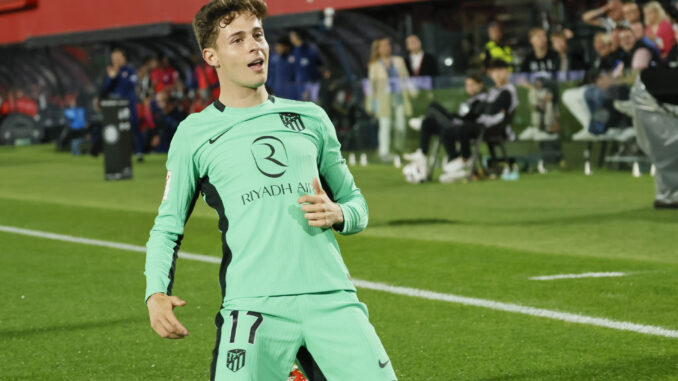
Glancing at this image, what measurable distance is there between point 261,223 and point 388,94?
17.6m

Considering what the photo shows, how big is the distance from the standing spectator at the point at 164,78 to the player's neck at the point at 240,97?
78.4ft

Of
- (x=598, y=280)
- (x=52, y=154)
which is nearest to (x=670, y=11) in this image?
(x=598, y=280)

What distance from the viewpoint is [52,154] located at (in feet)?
96.3

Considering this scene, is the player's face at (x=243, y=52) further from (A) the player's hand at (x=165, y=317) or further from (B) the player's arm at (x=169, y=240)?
(A) the player's hand at (x=165, y=317)

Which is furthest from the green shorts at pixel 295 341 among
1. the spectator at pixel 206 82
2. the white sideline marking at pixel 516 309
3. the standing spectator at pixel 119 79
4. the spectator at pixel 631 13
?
the spectator at pixel 206 82

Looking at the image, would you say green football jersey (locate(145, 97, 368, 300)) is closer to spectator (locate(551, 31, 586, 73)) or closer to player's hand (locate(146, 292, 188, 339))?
player's hand (locate(146, 292, 188, 339))

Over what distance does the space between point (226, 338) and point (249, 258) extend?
0.78ft

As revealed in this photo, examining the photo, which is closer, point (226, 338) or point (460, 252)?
point (226, 338)

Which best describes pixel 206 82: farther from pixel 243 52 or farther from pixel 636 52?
pixel 243 52

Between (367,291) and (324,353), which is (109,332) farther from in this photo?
(324,353)

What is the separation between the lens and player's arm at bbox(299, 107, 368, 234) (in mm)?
3449

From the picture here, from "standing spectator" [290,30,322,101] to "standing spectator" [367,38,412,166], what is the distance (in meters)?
2.04

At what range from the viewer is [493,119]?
1727cm

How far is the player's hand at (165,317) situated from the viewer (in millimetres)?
3277
